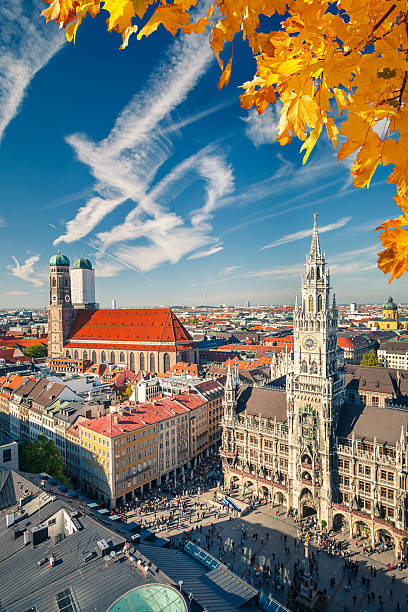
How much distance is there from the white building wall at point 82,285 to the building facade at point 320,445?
12441 cm

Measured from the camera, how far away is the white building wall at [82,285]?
159 m

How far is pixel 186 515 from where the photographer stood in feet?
137

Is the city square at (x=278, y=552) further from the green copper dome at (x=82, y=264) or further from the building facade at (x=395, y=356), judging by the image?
the green copper dome at (x=82, y=264)

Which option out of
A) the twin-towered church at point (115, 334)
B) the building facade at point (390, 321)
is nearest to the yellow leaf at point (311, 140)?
the twin-towered church at point (115, 334)

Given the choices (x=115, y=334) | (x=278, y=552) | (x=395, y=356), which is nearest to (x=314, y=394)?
(x=278, y=552)

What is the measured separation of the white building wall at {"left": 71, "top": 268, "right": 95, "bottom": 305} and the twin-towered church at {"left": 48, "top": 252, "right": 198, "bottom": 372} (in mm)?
39275

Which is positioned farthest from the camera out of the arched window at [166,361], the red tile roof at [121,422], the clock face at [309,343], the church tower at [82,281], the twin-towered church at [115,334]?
the church tower at [82,281]

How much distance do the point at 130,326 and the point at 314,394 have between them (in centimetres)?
7639

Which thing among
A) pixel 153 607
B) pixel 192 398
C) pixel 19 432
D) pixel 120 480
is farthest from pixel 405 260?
pixel 19 432

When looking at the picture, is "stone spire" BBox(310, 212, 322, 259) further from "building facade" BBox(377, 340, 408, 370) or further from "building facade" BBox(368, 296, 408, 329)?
"building facade" BBox(368, 296, 408, 329)

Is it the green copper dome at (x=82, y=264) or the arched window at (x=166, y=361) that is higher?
the green copper dome at (x=82, y=264)

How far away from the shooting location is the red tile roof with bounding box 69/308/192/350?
4038 inches

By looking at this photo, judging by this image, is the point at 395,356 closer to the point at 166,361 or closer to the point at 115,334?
the point at 166,361

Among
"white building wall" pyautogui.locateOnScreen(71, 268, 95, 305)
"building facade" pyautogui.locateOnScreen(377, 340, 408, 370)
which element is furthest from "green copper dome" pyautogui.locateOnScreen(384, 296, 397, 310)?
"white building wall" pyautogui.locateOnScreen(71, 268, 95, 305)
